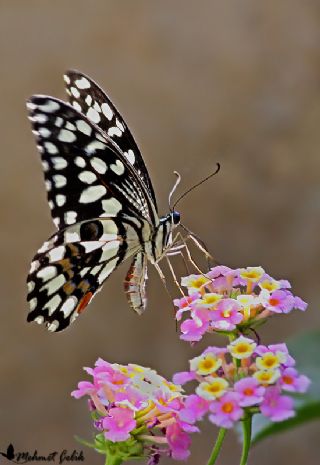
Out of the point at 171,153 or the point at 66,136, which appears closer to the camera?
the point at 66,136

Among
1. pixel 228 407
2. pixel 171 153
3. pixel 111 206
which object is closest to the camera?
pixel 228 407

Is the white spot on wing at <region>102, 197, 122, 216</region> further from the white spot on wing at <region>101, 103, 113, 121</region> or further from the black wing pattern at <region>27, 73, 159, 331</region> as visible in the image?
the white spot on wing at <region>101, 103, 113, 121</region>

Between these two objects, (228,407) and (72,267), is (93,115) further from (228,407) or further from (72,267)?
(228,407)

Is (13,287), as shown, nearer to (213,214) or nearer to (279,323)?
(213,214)


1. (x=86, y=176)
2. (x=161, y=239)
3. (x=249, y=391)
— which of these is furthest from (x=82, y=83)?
(x=249, y=391)

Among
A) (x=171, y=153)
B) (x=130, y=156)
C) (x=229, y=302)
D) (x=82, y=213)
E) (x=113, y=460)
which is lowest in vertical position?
(x=113, y=460)

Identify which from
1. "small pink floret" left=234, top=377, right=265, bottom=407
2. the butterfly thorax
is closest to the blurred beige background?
the butterfly thorax

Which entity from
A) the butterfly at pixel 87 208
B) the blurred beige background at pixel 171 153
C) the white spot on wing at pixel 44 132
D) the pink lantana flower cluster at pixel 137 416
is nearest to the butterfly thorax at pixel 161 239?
the butterfly at pixel 87 208

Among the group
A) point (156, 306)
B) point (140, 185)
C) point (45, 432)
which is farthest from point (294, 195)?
point (140, 185)
